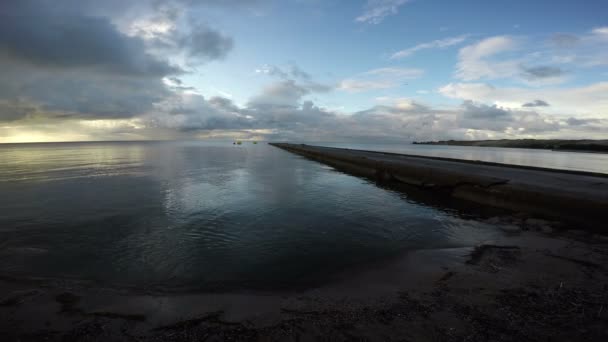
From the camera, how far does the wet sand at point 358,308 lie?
322 cm

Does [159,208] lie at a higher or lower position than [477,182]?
lower

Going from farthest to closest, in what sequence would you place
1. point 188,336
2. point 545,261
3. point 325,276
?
point 545,261, point 325,276, point 188,336

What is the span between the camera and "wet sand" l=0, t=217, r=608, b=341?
10.6 feet

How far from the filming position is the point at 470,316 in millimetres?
3486

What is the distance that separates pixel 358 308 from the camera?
3.83 metres

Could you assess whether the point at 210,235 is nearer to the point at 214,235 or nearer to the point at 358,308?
the point at 214,235

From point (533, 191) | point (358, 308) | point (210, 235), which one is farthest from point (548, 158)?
point (210, 235)

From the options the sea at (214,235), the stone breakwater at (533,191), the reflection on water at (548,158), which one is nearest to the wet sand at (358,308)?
the sea at (214,235)

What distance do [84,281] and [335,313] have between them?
4667 mm

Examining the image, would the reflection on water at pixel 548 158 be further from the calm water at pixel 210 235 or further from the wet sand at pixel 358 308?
the wet sand at pixel 358 308

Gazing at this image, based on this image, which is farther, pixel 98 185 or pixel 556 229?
pixel 98 185

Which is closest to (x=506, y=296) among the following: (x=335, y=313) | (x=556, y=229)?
(x=335, y=313)

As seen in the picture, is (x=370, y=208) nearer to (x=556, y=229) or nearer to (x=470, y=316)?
(x=556, y=229)

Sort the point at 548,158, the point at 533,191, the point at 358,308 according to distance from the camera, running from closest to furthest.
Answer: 1. the point at 358,308
2. the point at 533,191
3. the point at 548,158
